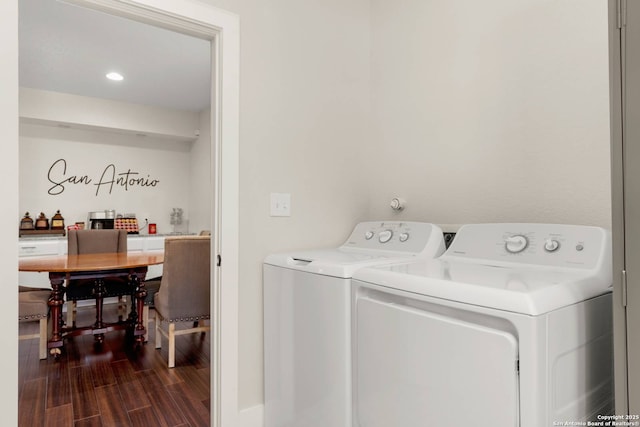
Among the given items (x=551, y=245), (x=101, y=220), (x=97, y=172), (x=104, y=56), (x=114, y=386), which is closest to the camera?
(x=551, y=245)

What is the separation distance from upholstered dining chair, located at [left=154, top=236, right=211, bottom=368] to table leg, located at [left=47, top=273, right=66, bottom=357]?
2.49 feet

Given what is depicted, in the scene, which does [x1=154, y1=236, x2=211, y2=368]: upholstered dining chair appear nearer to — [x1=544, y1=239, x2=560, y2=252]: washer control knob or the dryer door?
the dryer door

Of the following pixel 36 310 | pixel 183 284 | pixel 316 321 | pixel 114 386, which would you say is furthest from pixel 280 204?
pixel 36 310

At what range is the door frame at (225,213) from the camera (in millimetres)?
1665

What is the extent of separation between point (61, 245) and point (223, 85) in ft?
12.4

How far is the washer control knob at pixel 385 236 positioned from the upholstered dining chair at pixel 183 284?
1.57 metres

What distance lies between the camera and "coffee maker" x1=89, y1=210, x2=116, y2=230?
4754 millimetres

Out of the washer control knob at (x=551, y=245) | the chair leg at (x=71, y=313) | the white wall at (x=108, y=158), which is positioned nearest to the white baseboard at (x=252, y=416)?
the washer control knob at (x=551, y=245)

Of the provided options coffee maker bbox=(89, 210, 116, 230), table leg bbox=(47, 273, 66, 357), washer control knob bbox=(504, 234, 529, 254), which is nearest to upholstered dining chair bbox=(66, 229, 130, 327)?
table leg bbox=(47, 273, 66, 357)

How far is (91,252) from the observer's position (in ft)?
12.3

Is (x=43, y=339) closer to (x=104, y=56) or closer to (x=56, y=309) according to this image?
(x=56, y=309)

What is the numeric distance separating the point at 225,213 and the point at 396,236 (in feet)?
2.59

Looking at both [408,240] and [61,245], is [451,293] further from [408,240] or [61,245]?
[61,245]

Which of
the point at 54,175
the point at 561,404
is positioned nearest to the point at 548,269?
the point at 561,404
